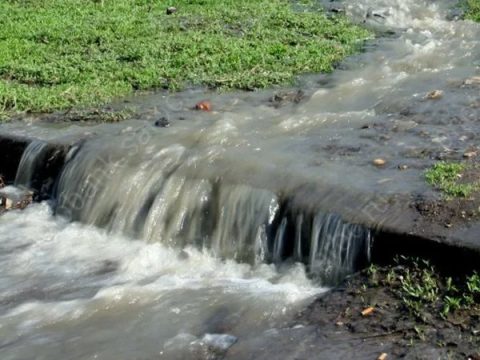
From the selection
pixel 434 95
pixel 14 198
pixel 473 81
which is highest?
pixel 473 81

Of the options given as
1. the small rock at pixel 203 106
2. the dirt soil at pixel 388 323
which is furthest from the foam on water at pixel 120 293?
the small rock at pixel 203 106

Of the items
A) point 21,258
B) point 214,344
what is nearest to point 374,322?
point 214,344

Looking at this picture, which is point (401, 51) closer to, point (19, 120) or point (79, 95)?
point (79, 95)

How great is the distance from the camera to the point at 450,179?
7.78 meters

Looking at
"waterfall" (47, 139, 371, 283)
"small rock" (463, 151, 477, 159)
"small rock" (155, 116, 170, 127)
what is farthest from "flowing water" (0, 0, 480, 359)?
"small rock" (463, 151, 477, 159)

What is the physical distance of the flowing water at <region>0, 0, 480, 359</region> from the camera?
6.86 metres

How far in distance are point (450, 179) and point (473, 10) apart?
940cm

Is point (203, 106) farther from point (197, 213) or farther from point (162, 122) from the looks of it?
point (197, 213)

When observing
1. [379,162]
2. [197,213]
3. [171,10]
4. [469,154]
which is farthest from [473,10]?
[197,213]

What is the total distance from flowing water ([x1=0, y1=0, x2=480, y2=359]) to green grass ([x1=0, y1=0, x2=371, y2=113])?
2.92 feet

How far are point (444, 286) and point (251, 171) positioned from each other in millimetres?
2761

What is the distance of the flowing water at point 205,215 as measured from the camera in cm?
686

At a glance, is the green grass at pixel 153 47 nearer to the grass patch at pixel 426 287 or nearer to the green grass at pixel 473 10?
the green grass at pixel 473 10

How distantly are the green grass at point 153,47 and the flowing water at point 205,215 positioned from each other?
2.92 ft
